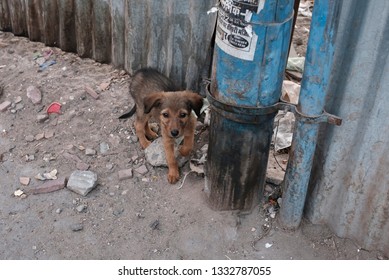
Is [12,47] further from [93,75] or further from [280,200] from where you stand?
[280,200]

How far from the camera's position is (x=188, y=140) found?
15.4 feet

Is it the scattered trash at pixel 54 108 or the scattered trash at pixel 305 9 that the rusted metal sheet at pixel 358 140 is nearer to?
the scattered trash at pixel 54 108

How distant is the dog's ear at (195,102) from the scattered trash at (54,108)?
4.43ft

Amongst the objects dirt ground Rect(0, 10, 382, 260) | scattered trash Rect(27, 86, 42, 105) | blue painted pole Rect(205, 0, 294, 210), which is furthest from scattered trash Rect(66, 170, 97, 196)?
scattered trash Rect(27, 86, 42, 105)

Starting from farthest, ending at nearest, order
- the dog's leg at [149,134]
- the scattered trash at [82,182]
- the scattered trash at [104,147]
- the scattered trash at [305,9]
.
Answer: the scattered trash at [305,9] < the dog's leg at [149,134] < the scattered trash at [104,147] < the scattered trash at [82,182]

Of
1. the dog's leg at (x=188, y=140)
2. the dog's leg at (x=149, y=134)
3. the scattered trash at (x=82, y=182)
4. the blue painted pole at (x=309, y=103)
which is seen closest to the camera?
the blue painted pole at (x=309, y=103)

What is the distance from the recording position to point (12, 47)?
6.01m

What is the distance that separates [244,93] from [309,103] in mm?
405

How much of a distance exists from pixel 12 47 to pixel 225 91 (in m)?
3.28

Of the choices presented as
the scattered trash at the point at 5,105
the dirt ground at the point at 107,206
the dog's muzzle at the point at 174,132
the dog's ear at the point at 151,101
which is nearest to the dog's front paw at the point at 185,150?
the dirt ground at the point at 107,206

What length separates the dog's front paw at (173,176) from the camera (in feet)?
14.8

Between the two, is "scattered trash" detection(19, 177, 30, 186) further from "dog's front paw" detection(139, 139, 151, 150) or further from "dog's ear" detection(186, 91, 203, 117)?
"dog's ear" detection(186, 91, 203, 117)

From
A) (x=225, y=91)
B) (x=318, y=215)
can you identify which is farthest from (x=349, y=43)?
(x=318, y=215)

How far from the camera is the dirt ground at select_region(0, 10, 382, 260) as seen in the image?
4.02 m
